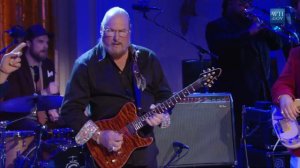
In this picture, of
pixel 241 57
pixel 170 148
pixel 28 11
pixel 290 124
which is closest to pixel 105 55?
pixel 290 124

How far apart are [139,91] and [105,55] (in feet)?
1.20

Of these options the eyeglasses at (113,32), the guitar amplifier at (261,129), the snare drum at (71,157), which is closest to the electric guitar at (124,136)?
the eyeglasses at (113,32)

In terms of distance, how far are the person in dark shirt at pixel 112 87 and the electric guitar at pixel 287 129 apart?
0.81 m

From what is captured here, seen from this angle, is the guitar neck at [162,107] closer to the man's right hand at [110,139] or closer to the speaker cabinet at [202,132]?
the man's right hand at [110,139]

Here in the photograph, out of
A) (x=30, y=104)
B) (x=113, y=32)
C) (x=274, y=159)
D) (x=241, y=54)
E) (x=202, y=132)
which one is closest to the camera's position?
(x=113, y=32)

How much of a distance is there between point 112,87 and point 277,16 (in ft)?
7.84

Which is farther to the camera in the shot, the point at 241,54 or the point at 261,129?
the point at 241,54

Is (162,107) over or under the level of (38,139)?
over

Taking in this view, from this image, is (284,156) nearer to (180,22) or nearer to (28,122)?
→ (28,122)

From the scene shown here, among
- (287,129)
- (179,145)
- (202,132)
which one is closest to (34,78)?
(179,145)

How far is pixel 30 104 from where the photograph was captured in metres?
5.84

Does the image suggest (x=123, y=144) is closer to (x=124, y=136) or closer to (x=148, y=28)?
(x=124, y=136)

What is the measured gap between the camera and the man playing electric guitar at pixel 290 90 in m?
4.31

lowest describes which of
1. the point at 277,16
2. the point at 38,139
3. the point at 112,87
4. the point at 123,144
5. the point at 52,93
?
the point at 38,139
